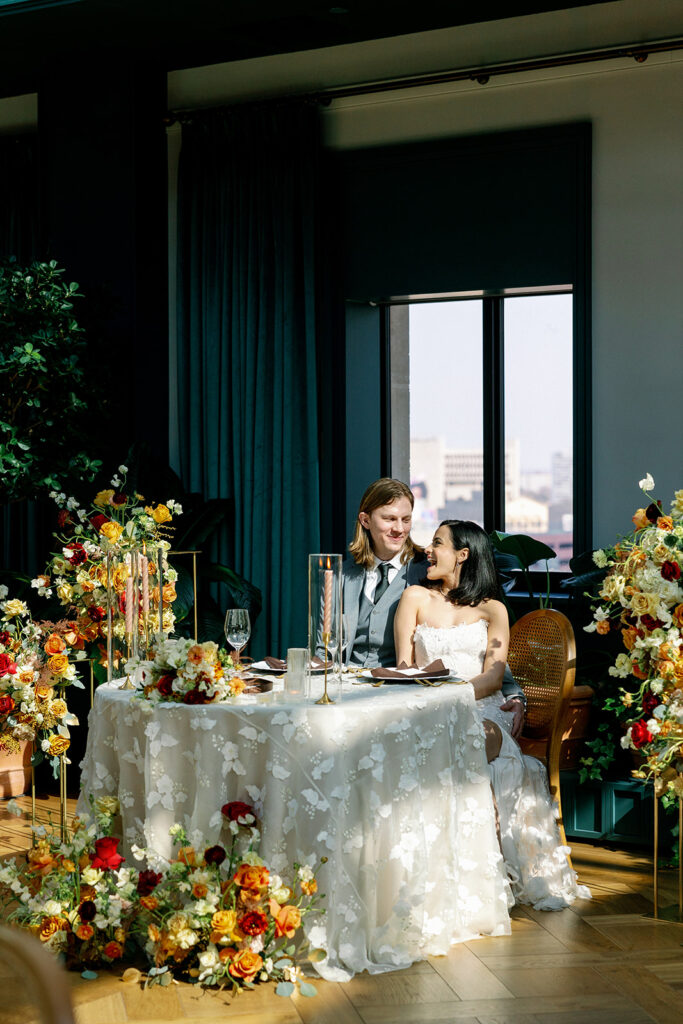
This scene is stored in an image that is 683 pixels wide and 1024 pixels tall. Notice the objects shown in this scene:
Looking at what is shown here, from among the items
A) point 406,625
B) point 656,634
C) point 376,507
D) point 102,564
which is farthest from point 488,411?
point 656,634

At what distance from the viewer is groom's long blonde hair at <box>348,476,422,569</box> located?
4.57 metres

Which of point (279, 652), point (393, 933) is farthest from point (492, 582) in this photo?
point (279, 652)

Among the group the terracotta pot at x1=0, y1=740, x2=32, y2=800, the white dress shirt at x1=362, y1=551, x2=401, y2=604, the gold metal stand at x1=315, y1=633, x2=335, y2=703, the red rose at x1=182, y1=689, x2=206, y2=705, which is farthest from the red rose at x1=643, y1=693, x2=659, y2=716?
the terracotta pot at x1=0, y1=740, x2=32, y2=800

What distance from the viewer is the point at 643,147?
5199 millimetres

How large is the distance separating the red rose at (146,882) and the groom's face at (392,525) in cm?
163

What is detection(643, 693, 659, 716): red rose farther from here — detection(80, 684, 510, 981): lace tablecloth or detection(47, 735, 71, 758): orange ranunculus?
detection(47, 735, 71, 758): orange ranunculus

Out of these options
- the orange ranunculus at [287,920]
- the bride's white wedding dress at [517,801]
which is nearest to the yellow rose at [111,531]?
the bride's white wedding dress at [517,801]

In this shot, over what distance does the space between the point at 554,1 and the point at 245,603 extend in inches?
111

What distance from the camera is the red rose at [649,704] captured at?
378 centimetres

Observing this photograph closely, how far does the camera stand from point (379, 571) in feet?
15.2

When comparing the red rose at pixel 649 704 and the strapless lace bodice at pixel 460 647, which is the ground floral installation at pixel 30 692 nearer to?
the strapless lace bodice at pixel 460 647

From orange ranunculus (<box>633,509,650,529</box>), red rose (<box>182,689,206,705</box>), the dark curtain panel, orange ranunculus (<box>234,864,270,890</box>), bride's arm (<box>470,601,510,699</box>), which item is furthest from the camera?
the dark curtain panel

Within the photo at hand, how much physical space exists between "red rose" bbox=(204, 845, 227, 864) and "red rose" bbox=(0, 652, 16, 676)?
0.99 metres

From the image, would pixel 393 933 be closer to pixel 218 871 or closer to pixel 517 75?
pixel 218 871
